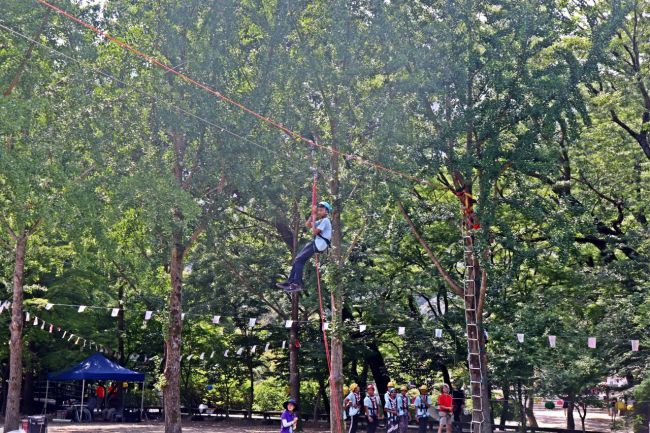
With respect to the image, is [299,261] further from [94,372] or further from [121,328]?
[121,328]

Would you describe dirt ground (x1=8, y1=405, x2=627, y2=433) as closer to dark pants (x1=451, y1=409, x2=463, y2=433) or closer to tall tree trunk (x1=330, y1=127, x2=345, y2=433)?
dark pants (x1=451, y1=409, x2=463, y2=433)

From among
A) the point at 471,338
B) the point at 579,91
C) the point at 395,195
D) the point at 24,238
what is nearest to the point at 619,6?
the point at 579,91

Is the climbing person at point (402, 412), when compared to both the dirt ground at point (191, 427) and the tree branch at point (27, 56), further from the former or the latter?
the tree branch at point (27, 56)

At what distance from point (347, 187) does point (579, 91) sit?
24.0ft

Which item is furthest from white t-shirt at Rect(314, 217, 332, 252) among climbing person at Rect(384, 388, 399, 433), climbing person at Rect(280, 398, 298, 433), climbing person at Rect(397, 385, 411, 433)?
climbing person at Rect(397, 385, 411, 433)

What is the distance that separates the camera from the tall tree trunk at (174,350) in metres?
23.5

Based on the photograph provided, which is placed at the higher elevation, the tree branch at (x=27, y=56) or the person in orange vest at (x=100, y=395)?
the tree branch at (x=27, y=56)

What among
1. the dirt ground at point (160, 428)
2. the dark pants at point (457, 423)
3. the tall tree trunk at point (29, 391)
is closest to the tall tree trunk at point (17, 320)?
the dirt ground at point (160, 428)

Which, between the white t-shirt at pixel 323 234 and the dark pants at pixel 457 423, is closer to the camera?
the white t-shirt at pixel 323 234

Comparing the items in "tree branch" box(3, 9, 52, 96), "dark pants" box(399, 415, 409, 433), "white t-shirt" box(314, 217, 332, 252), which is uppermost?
"tree branch" box(3, 9, 52, 96)

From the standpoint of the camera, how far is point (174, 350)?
78.2ft

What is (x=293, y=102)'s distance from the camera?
25.0 metres

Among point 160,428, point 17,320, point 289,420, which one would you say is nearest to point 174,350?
point 17,320

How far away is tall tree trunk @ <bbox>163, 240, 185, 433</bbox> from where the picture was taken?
23453 millimetres
